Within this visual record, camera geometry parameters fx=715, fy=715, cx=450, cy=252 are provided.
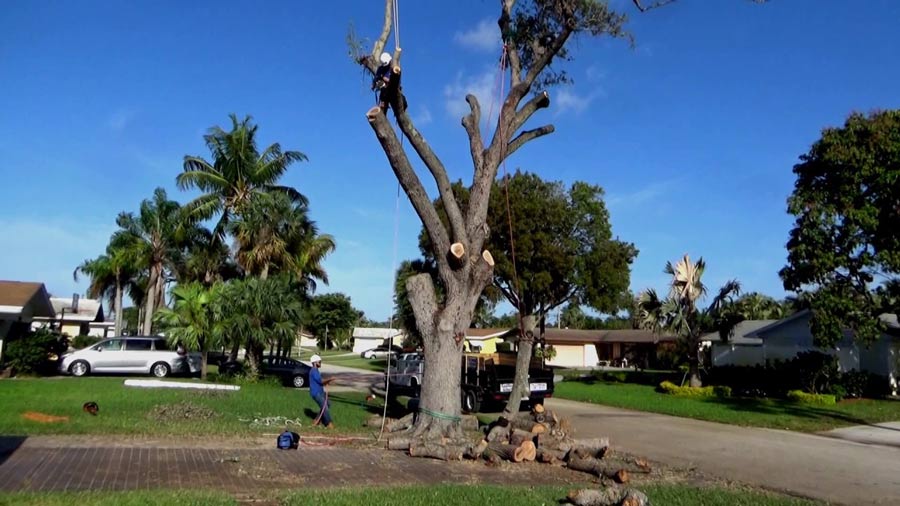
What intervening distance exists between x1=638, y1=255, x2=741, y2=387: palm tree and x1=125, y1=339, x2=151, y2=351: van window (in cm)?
Answer: 2035

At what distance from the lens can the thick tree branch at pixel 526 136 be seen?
13609 millimetres

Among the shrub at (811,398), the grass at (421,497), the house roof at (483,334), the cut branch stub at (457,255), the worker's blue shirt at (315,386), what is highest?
the cut branch stub at (457,255)

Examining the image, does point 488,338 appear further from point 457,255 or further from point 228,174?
point 457,255

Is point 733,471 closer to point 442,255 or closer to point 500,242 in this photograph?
point 442,255

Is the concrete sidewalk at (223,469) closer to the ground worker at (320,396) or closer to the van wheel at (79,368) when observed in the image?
the ground worker at (320,396)

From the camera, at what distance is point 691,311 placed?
29.4 metres

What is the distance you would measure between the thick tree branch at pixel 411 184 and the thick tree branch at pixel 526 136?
1.98 metres

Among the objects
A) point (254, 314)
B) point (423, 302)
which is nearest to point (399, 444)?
point (423, 302)

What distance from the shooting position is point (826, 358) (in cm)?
2597

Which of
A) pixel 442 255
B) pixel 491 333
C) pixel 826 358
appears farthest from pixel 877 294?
pixel 491 333

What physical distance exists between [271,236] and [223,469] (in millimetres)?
20429

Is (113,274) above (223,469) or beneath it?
above

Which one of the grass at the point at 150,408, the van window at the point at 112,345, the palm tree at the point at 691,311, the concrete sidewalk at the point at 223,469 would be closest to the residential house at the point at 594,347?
the palm tree at the point at 691,311

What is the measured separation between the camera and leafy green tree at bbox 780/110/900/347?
76.1 feet
